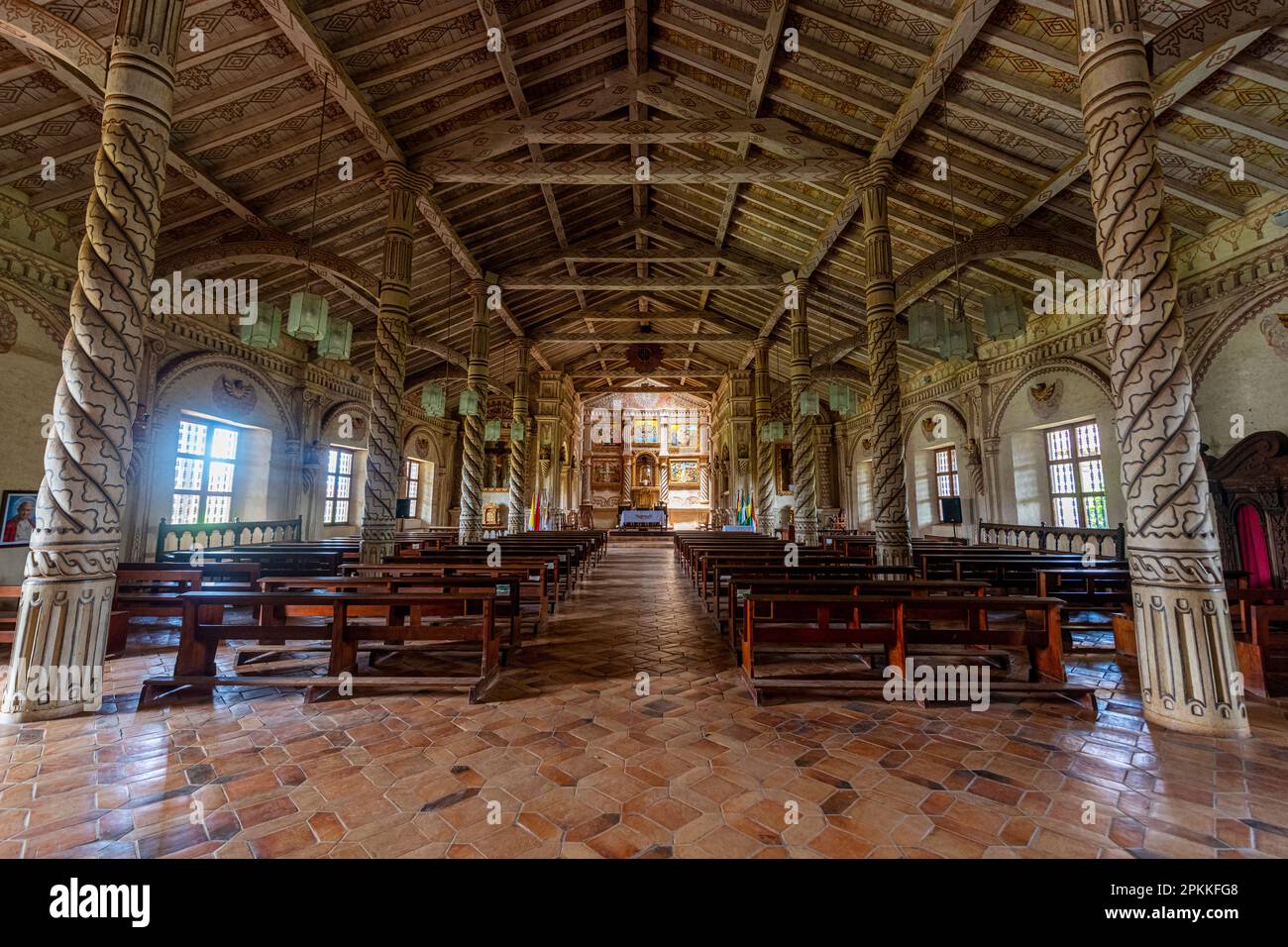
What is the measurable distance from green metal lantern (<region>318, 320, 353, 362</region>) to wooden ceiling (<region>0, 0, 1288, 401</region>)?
2476 millimetres

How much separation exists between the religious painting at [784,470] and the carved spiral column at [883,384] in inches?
507

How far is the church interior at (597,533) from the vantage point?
2256 millimetres

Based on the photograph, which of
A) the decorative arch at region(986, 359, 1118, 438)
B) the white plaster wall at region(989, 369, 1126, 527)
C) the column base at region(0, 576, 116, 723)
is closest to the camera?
the column base at region(0, 576, 116, 723)

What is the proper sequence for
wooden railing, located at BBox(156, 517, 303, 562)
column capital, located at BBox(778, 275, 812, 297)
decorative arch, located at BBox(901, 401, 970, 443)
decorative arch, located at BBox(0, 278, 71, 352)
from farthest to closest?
decorative arch, located at BBox(901, 401, 970, 443) < column capital, located at BBox(778, 275, 812, 297) < wooden railing, located at BBox(156, 517, 303, 562) < decorative arch, located at BBox(0, 278, 71, 352)

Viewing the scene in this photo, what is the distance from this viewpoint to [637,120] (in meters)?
7.85

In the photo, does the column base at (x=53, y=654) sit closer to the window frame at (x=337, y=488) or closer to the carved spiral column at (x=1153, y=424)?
the carved spiral column at (x=1153, y=424)

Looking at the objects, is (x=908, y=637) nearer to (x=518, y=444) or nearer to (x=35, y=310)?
(x=35, y=310)

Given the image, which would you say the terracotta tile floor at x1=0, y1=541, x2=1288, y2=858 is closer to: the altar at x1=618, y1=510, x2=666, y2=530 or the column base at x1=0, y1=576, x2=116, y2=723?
the column base at x1=0, y1=576, x2=116, y2=723

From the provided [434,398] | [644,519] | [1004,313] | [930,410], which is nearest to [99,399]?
[434,398]

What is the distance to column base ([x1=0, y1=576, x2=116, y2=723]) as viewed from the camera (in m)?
2.90

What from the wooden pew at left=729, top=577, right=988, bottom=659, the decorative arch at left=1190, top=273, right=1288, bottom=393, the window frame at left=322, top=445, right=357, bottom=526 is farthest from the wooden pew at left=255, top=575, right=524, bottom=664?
the decorative arch at left=1190, top=273, right=1288, bottom=393

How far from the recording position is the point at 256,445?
429 inches

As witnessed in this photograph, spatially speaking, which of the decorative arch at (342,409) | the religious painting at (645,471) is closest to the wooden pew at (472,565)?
the decorative arch at (342,409)

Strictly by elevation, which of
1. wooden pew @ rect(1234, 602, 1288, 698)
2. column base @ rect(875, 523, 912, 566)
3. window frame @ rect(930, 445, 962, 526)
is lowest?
wooden pew @ rect(1234, 602, 1288, 698)
